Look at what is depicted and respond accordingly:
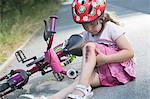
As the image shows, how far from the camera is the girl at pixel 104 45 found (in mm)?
5121

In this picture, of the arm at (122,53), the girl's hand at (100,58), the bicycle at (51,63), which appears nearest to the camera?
the girl's hand at (100,58)

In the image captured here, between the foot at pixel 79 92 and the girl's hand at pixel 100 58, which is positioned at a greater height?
the girl's hand at pixel 100 58

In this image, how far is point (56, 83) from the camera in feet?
19.9

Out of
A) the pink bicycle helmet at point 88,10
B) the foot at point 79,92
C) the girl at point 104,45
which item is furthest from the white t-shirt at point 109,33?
the foot at point 79,92

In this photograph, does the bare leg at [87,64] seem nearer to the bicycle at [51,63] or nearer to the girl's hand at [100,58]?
the girl's hand at [100,58]

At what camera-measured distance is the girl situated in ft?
16.8

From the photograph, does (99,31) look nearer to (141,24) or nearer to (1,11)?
(141,24)

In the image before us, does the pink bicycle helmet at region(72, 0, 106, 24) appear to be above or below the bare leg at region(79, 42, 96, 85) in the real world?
above

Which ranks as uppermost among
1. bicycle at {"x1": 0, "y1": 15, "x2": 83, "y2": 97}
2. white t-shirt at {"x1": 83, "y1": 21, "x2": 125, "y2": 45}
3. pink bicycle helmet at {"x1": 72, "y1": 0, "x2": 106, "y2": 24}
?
pink bicycle helmet at {"x1": 72, "y1": 0, "x2": 106, "y2": 24}

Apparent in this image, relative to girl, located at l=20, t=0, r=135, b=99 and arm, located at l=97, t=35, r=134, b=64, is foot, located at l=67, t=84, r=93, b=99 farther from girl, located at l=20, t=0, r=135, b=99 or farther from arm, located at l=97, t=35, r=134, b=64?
arm, located at l=97, t=35, r=134, b=64

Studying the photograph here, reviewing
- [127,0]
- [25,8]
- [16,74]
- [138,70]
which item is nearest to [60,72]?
[16,74]

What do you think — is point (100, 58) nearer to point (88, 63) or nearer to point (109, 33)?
point (88, 63)

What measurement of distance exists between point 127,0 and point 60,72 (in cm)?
1700

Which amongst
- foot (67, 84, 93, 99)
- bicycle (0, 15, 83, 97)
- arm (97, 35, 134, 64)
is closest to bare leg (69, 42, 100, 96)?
foot (67, 84, 93, 99)
